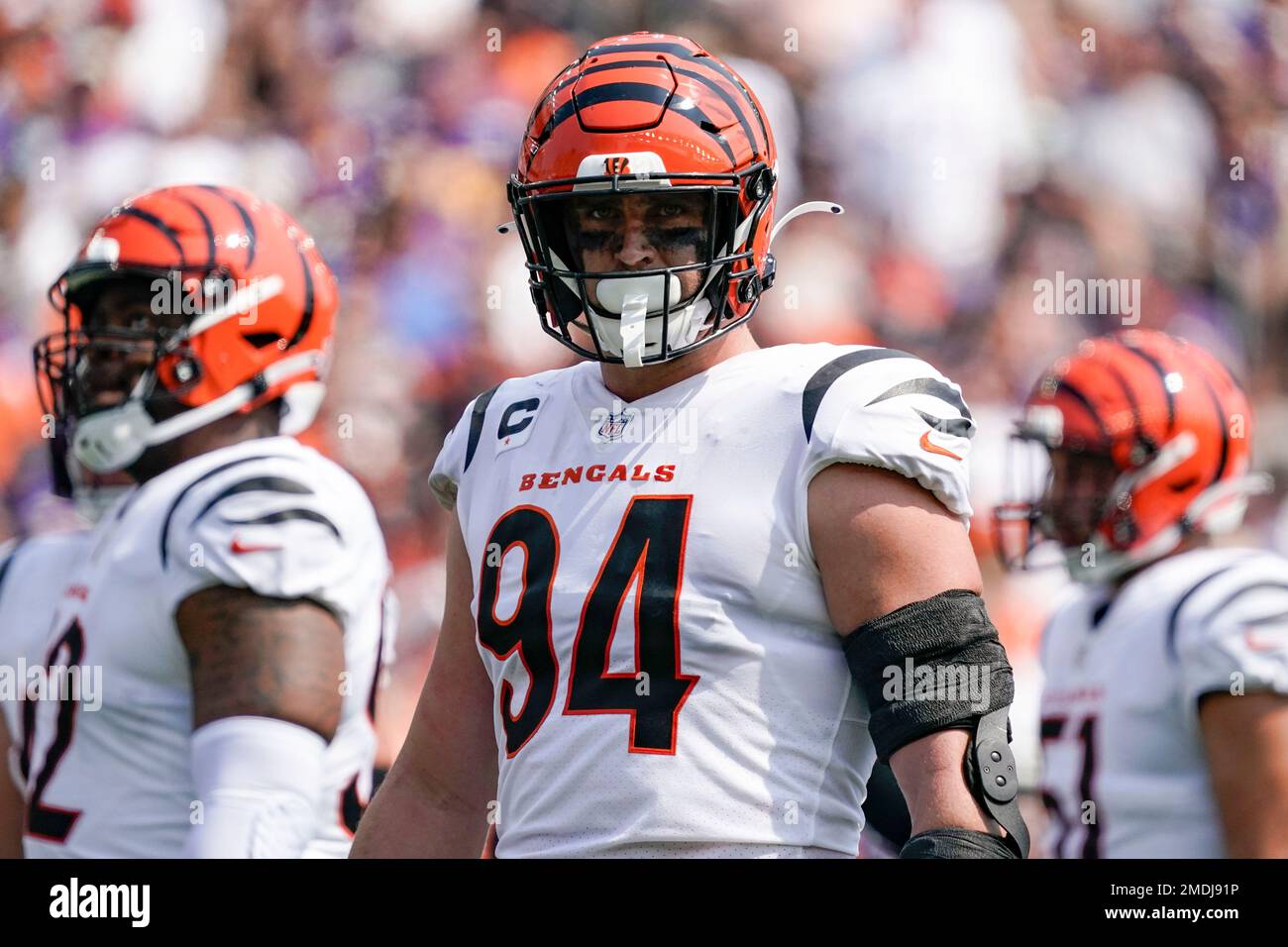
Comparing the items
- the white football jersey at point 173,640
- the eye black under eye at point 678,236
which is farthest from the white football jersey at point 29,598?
the eye black under eye at point 678,236

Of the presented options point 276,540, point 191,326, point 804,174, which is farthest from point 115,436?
point 804,174

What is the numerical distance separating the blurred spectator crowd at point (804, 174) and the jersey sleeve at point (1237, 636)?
215cm

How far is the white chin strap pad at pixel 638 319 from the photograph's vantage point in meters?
2.24

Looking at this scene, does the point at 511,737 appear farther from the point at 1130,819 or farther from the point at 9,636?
the point at 1130,819

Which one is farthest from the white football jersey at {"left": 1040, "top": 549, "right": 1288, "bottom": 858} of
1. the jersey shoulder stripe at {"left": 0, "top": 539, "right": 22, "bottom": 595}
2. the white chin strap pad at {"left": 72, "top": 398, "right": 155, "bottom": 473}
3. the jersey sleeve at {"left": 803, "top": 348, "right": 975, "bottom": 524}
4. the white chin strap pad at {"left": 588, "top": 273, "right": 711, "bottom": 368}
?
the jersey shoulder stripe at {"left": 0, "top": 539, "right": 22, "bottom": 595}

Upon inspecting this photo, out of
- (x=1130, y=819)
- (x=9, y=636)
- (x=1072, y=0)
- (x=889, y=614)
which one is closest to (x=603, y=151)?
(x=889, y=614)

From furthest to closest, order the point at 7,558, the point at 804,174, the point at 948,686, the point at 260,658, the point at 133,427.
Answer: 1. the point at 804,174
2. the point at 7,558
3. the point at 133,427
4. the point at 260,658
5. the point at 948,686

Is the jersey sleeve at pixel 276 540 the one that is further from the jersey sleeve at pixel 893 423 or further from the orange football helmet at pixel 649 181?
the jersey sleeve at pixel 893 423

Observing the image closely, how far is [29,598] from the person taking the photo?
3711 millimetres

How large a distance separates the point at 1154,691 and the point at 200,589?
2264 mm

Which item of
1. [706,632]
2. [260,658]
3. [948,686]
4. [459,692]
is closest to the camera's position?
[948,686]

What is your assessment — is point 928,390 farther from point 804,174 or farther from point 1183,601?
point 804,174

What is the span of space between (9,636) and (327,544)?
3.16 ft
